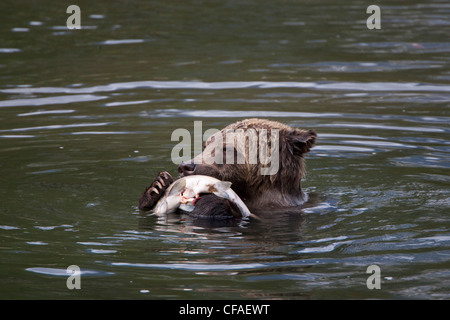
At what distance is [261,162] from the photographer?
31.6 feet

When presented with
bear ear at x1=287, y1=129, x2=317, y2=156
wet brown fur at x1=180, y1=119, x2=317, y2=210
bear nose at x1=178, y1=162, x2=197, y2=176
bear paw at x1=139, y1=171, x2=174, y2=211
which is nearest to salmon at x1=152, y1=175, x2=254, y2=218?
bear paw at x1=139, y1=171, x2=174, y2=211

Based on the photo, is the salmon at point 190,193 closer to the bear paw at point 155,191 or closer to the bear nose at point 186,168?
the bear paw at point 155,191

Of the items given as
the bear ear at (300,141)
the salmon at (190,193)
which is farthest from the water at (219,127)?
the bear ear at (300,141)

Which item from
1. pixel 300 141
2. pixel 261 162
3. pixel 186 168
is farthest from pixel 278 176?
pixel 186 168

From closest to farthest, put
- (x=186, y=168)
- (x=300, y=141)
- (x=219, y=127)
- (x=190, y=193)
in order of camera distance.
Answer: (x=190, y=193), (x=186, y=168), (x=300, y=141), (x=219, y=127)

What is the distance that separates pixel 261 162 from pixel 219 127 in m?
3.51

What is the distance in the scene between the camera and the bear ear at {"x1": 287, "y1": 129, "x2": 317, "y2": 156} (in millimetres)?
9500

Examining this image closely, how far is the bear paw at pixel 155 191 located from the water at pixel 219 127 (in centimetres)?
18

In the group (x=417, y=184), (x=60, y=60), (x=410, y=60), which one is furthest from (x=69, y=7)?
(x=417, y=184)

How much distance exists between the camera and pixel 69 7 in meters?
22.3

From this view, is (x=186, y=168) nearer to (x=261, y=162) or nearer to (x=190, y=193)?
(x=190, y=193)

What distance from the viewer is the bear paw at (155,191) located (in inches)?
355

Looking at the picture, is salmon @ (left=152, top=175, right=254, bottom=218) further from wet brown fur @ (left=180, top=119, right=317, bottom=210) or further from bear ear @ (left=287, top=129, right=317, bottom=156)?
bear ear @ (left=287, top=129, right=317, bottom=156)
